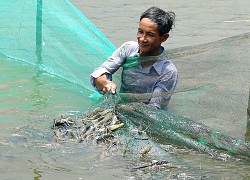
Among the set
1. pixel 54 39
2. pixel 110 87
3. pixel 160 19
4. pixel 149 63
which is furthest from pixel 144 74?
pixel 54 39

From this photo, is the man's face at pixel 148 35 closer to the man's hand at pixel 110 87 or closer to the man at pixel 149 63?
the man at pixel 149 63

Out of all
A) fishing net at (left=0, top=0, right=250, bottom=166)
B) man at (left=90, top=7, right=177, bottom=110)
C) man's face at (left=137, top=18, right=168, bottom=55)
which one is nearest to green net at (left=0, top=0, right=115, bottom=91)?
fishing net at (left=0, top=0, right=250, bottom=166)

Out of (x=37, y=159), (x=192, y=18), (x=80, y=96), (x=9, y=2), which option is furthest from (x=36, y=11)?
(x=192, y=18)

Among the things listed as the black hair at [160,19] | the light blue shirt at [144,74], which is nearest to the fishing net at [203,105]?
the light blue shirt at [144,74]

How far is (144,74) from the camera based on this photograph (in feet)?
15.8

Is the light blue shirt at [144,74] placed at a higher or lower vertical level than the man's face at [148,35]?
lower

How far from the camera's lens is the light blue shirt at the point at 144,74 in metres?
4.63

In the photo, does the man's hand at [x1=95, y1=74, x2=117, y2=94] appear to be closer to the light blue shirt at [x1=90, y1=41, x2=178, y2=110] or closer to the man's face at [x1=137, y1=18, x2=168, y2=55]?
the light blue shirt at [x1=90, y1=41, x2=178, y2=110]

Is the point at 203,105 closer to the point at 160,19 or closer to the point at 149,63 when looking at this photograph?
Result: the point at 149,63

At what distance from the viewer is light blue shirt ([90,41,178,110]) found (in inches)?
182

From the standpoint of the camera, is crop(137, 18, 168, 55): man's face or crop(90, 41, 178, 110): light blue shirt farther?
crop(137, 18, 168, 55): man's face

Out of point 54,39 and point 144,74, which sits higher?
point 144,74

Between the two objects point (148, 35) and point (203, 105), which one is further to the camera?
point (148, 35)

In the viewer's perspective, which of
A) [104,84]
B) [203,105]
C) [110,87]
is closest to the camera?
[203,105]
